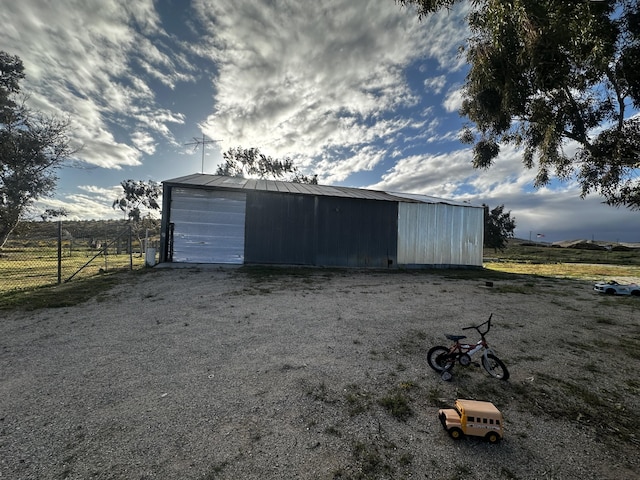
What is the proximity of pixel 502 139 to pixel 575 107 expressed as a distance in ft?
10.7

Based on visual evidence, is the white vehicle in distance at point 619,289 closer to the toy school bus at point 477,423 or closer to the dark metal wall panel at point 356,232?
the dark metal wall panel at point 356,232

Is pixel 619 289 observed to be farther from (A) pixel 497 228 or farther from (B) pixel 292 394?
(A) pixel 497 228

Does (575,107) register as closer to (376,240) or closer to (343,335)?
(376,240)

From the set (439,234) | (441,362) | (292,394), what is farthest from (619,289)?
(292,394)

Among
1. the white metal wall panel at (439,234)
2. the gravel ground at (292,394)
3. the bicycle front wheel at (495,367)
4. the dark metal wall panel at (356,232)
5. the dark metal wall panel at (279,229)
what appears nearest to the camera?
the gravel ground at (292,394)

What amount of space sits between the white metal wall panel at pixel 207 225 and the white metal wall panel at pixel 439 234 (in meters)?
9.57

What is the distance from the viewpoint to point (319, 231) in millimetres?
14602

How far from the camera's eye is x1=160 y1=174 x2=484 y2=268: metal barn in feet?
42.9

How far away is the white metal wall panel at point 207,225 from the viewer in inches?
512

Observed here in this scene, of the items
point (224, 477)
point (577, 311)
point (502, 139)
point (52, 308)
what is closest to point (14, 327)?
point (52, 308)

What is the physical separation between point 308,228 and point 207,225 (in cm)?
527

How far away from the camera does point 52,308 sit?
617 cm

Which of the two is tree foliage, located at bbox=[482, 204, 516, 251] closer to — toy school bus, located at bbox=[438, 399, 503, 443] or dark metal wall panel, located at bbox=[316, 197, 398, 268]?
dark metal wall panel, located at bbox=[316, 197, 398, 268]

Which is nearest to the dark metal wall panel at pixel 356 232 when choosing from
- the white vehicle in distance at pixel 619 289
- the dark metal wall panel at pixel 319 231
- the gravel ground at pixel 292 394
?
the dark metal wall panel at pixel 319 231
